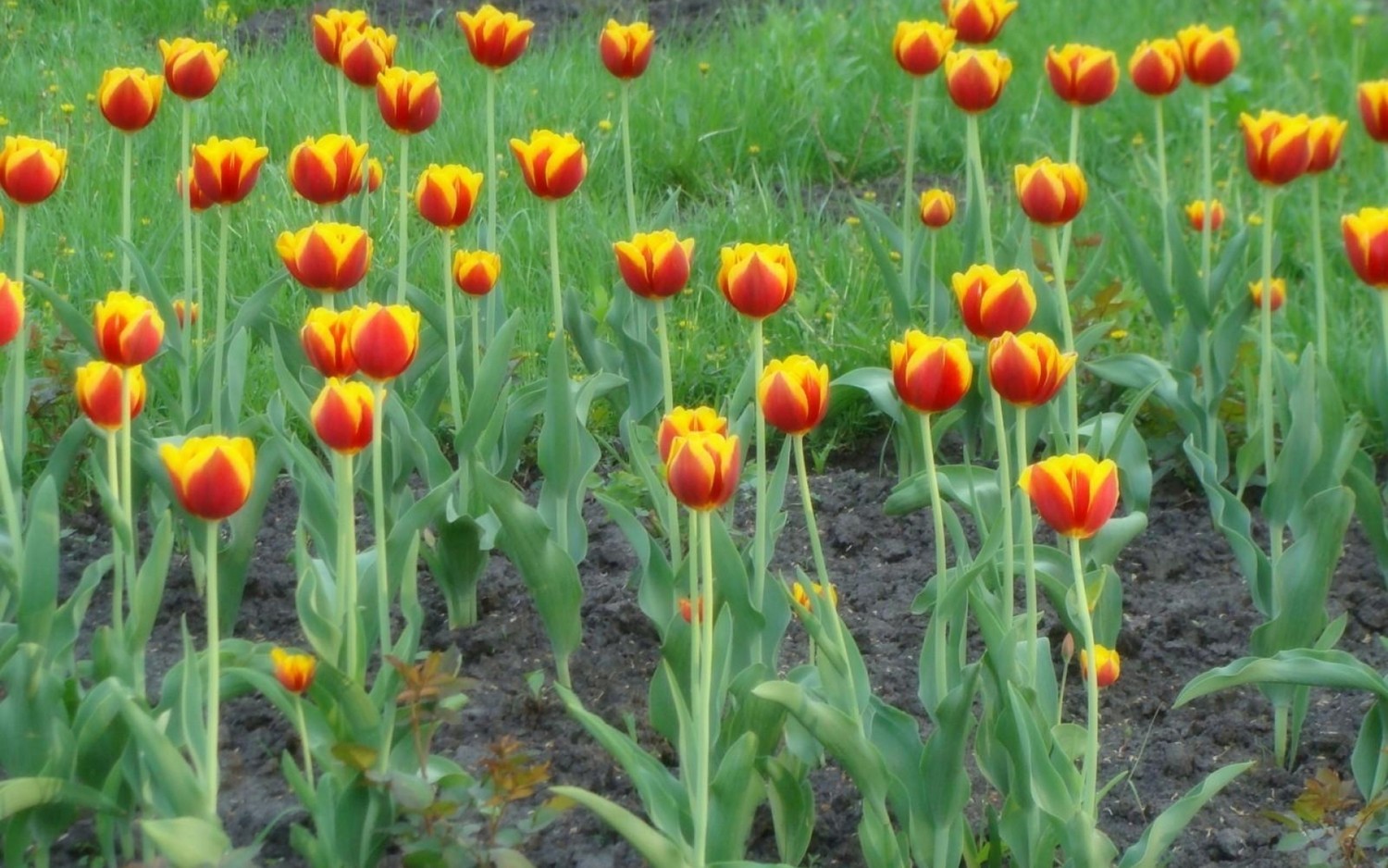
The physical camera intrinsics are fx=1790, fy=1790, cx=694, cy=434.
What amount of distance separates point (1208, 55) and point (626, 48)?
0.95m

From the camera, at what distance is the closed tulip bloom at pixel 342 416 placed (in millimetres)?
1719

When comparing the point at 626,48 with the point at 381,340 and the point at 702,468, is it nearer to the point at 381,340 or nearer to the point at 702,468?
the point at 381,340

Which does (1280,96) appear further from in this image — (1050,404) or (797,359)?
(797,359)

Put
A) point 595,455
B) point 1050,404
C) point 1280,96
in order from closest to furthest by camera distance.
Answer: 1. point 595,455
2. point 1050,404
3. point 1280,96

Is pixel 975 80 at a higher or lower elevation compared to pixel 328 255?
higher

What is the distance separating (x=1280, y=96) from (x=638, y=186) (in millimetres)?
1852

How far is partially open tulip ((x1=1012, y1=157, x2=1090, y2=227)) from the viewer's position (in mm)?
2340

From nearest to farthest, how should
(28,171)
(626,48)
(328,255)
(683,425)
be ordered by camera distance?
(683,425) < (328,255) < (28,171) < (626,48)

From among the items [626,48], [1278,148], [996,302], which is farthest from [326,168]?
[1278,148]

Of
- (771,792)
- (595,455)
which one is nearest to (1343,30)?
(595,455)

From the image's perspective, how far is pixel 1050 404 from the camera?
2.69 meters

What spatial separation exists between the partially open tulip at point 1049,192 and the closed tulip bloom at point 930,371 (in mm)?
657

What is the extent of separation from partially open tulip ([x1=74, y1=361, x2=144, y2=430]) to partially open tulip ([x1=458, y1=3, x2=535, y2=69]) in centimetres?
95

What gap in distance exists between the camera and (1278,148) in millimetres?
2488
